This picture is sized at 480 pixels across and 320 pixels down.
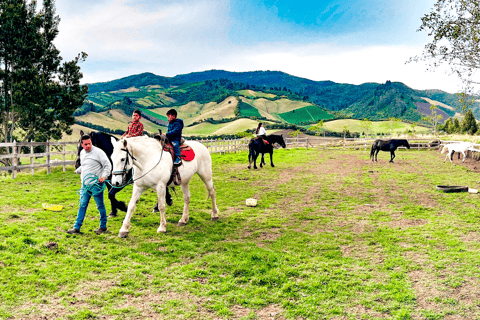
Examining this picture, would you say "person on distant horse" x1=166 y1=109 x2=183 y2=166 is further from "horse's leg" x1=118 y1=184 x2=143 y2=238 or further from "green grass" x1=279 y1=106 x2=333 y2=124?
"green grass" x1=279 y1=106 x2=333 y2=124

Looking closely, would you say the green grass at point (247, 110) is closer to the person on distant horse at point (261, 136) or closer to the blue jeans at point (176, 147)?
the person on distant horse at point (261, 136)

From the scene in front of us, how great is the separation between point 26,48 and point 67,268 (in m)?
24.9

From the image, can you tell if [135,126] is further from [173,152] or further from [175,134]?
[173,152]

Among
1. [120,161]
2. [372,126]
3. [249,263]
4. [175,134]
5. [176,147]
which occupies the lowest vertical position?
[249,263]

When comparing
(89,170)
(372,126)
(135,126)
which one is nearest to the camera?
(89,170)

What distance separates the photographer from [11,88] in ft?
77.5

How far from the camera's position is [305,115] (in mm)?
153750

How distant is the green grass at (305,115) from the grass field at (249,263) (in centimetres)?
14182

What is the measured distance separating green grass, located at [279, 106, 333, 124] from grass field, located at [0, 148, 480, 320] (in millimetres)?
141824

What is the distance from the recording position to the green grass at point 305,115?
149125mm

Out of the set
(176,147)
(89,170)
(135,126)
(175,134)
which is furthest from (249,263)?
(135,126)

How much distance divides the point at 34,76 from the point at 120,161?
22.2 metres

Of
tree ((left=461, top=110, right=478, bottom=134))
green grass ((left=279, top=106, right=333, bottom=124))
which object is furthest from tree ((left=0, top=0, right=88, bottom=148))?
green grass ((left=279, top=106, right=333, bottom=124))

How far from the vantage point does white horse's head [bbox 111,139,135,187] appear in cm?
590
